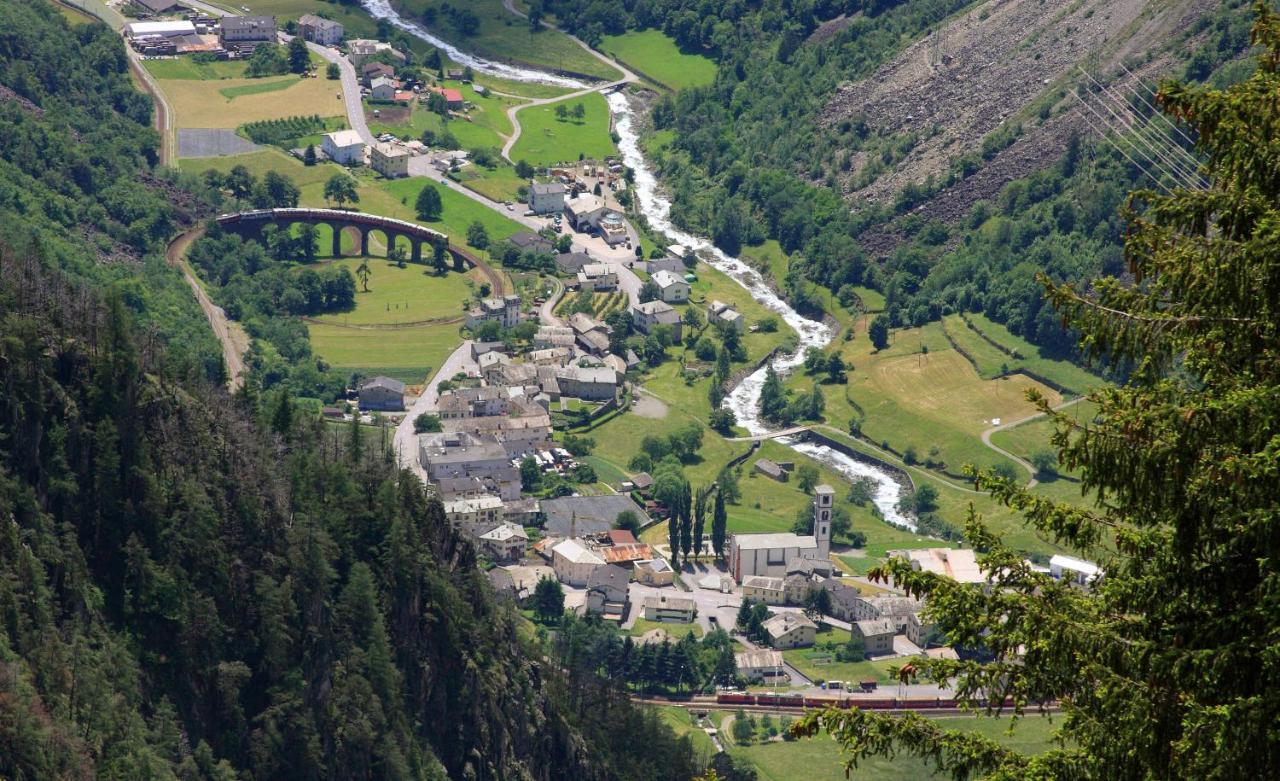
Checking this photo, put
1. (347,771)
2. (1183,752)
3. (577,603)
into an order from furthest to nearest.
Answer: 1. (577,603)
2. (347,771)
3. (1183,752)

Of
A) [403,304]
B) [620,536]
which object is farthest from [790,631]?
[403,304]

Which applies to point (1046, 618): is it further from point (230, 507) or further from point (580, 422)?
point (580, 422)

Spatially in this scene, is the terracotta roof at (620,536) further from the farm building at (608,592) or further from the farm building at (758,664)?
the farm building at (758,664)

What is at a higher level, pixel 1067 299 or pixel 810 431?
pixel 1067 299

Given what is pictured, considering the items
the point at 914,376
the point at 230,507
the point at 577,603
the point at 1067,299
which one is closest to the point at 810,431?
the point at 914,376

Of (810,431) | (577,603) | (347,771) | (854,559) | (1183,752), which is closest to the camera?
(1183,752)

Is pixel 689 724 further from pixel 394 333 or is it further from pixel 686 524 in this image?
pixel 394 333

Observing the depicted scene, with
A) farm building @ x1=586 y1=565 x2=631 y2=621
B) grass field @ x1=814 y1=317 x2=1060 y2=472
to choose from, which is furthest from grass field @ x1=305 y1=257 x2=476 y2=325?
farm building @ x1=586 y1=565 x2=631 y2=621
